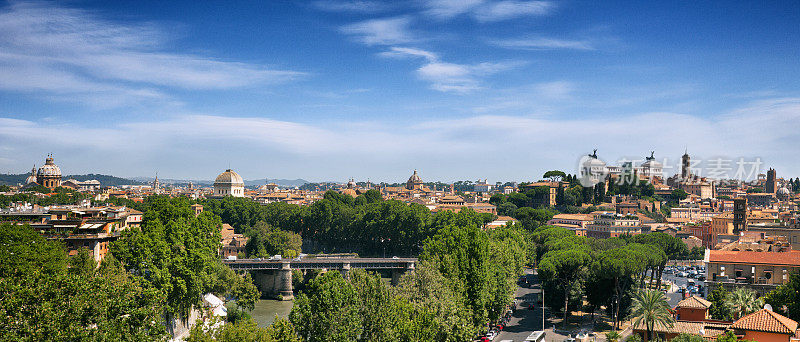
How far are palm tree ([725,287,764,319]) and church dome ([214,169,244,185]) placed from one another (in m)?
149

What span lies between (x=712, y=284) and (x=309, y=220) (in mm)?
65335

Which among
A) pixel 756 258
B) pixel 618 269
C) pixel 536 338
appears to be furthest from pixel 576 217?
pixel 536 338

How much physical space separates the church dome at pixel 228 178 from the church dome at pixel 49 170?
37399 mm

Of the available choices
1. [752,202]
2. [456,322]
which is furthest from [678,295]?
[752,202]

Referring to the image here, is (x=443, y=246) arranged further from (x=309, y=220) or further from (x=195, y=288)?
(x=309, y=220)

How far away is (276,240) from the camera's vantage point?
3250 inches

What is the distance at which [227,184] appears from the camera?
17212cm

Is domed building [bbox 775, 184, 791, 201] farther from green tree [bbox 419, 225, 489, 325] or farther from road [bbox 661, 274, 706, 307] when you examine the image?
green tree [bbox 419, 225, 489, 325]

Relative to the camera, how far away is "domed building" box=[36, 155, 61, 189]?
495 feet

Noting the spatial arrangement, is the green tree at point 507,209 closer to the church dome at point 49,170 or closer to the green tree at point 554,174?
the green tree at point 554,174

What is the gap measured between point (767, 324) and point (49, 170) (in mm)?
157019

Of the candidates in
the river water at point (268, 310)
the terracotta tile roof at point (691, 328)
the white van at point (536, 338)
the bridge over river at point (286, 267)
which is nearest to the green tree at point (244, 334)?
the white van at point (536, 338)

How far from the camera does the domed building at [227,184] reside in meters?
172

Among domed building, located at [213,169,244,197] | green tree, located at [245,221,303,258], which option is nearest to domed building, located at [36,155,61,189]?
domed building, located at [213,169,244,197]
